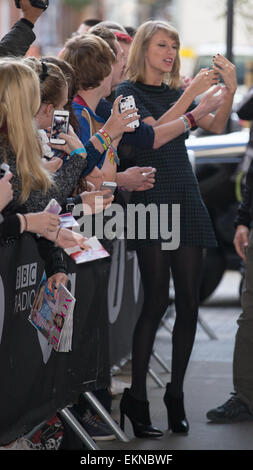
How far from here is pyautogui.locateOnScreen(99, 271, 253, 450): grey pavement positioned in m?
5.35

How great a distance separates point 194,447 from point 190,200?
1280 mm

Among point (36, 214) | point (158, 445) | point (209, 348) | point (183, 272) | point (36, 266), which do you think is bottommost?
point (209, 348)

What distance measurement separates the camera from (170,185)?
18.5 feet

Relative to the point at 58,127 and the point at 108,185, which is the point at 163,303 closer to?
the point at 108,185

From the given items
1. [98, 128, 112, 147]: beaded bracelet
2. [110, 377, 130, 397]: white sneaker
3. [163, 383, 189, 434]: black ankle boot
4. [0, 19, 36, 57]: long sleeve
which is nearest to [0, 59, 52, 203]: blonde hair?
[98, 128, 112, 147]: beaded bracelet

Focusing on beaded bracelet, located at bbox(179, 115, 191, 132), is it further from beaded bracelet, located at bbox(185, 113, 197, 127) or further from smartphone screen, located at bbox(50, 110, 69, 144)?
smartphone screen, located at bbox(50, 110, 69, 144)

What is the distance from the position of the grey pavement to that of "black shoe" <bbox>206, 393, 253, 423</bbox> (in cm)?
5

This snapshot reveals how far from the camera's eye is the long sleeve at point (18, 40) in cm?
545

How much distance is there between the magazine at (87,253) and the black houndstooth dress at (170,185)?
1.02m

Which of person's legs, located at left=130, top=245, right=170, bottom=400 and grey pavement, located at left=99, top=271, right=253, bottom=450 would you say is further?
person's legs, located at left=130, top=245, right=170, bottom=400

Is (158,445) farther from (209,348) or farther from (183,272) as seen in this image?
(209,348)

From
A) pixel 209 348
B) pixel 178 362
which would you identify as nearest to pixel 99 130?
pixel 178 362

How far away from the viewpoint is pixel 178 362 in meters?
5.58

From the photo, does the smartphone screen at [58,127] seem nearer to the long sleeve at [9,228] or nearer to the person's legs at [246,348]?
the long sleeve at [9,228]
